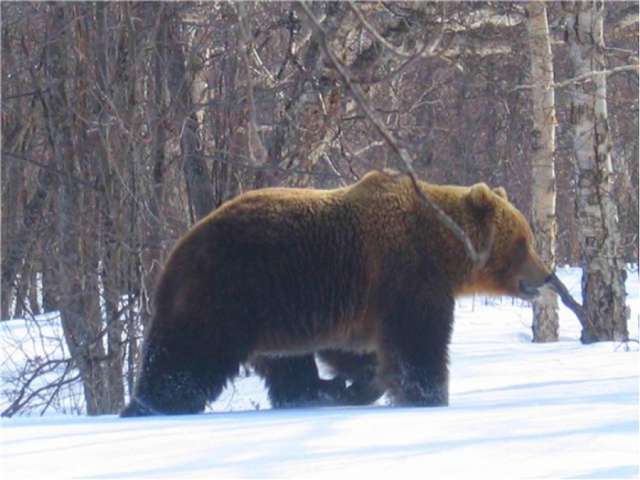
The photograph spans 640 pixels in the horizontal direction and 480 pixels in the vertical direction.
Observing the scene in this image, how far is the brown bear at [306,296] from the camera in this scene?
274 inches

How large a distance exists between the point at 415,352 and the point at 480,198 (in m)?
1.14

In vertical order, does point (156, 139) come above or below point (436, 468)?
above

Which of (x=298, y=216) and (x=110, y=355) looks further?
(x=110, y=355)

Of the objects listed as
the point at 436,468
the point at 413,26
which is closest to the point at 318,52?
the point at 413,26

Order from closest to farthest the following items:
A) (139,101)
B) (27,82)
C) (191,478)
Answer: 1. (191,478)
2. (139,101)
3. (27,82)

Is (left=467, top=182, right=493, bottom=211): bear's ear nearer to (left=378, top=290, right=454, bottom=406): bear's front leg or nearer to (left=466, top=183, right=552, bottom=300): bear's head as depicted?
(left=466, top=183, right=552, bottom=300): bear's head

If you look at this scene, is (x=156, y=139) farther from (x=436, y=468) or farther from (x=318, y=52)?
(x=436, y=468)

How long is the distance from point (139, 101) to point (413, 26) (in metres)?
2.35

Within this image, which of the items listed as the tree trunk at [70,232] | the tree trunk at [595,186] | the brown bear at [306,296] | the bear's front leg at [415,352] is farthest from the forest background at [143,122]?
the bear's front leg at [415,352]

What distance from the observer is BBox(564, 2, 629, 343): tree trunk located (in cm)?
1288

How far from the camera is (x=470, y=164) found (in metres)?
22.1

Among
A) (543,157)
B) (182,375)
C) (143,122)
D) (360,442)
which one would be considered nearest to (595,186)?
(543,157)

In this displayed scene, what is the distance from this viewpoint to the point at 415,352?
7.25m

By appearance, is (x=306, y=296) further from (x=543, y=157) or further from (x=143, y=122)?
(x=543, y=157)
